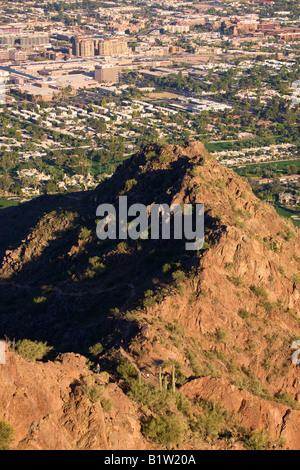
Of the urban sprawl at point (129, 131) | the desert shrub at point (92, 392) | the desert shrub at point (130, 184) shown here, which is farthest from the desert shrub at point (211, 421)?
the urban sprawl at point (129, 131)

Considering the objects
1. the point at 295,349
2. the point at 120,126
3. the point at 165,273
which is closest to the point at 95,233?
the point at 165,273

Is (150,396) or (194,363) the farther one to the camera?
(194,363)

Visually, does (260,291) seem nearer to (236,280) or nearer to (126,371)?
(236,280)

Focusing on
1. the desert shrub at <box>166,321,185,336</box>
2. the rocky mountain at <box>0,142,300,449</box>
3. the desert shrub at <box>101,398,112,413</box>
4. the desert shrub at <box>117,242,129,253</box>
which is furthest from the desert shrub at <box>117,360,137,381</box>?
the desert shrub at <box>117,242,129,253</box>

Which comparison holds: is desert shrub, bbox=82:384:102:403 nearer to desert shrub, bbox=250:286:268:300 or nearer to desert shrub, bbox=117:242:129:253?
desert shrub, bbox=250:286:268:300

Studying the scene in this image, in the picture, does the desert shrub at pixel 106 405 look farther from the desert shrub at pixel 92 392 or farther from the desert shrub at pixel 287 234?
the desert shrub at pixel 287 234

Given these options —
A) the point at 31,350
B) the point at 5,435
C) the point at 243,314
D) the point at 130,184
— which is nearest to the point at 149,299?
the point at 243,314

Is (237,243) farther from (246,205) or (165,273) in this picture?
(246,205)
